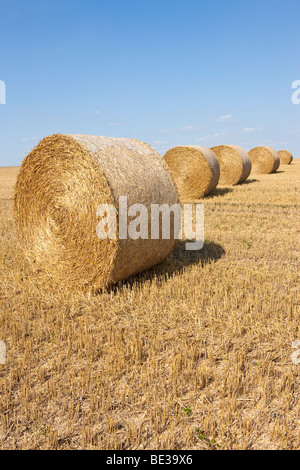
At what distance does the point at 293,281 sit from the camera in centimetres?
570

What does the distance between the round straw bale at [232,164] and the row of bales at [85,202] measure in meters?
12.8

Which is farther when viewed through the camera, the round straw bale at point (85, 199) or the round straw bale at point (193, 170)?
the round straw bale at point (193, 170)

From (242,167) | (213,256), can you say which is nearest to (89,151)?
(213,256)

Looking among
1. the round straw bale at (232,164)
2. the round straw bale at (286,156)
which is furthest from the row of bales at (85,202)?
the round straw bale at (286,156)

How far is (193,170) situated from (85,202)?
9349 mm

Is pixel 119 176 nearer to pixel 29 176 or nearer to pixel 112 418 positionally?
pixel 29 176

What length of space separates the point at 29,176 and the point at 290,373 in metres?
4.69

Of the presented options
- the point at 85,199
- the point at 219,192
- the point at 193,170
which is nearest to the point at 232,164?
the point at 219,192

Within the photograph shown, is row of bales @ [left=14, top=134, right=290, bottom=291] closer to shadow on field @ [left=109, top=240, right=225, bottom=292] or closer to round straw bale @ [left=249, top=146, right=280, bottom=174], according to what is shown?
shadow on field @ [left=109, top=240, right=225, bottom=292]

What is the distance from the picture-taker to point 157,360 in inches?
143

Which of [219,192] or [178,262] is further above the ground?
[219,192]

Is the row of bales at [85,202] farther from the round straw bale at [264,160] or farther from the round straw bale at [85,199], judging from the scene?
the round straw bale at [264,160]

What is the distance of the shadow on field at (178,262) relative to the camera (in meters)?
5.76

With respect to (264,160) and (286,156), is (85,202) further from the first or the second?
(286,156)
